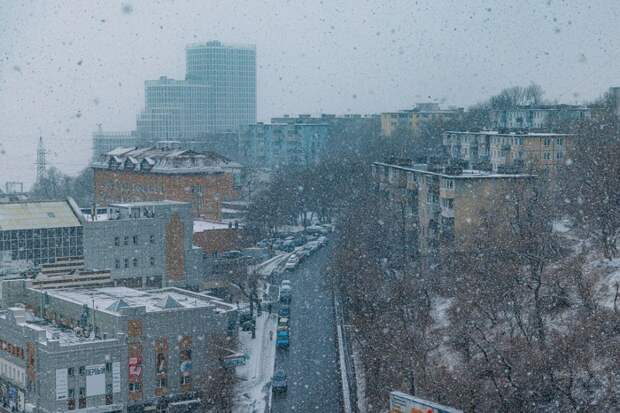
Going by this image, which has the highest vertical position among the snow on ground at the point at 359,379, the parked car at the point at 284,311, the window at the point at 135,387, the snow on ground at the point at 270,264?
the snow on ground at the point at 270,264

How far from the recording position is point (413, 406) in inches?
288

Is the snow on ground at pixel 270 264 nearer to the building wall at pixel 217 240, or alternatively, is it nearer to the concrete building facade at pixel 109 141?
the building wall at pixel 217 240

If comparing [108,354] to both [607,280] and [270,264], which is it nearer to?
[607,280]

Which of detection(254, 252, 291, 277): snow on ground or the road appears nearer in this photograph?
the road

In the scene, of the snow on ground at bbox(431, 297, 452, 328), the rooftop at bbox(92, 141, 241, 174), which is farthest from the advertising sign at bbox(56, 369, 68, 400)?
the rooftop at bbox(92, 141, 241, 174)

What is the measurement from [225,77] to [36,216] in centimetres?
3725

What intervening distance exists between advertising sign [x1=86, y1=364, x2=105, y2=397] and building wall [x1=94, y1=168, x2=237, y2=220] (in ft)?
32.2

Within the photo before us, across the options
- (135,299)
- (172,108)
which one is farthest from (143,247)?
(172,108)

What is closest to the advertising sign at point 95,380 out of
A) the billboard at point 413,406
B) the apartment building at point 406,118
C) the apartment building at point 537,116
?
the billboard at point 413,406

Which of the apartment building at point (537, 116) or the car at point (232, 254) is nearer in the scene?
the car at point (232, 254)

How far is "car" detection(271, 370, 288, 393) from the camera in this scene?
11.2 meters

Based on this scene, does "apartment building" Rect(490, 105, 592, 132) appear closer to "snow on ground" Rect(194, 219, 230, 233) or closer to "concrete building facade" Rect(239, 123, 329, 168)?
"snow on ground" Rect(194, 219, 230, 233)

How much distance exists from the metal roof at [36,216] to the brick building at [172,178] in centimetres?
636

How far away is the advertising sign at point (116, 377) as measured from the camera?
439 inches
